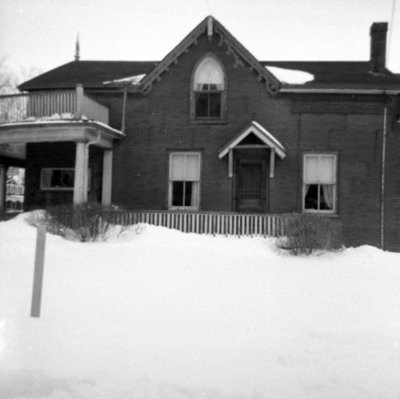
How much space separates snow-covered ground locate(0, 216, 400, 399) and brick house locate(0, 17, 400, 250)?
17.3 ft

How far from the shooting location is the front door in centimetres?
1294

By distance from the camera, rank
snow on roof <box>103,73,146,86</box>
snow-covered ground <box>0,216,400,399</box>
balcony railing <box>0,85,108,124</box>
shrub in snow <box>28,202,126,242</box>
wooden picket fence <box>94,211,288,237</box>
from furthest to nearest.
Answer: snow on roof <box>103,73,146,86</box> < balcony railing <box>0,85,108,124</box> < wooden picket fence <box>94,211,288,237</box> < shrub in snow <box>28,202,126,242</box> < snow-covered ground <box>0,216,400,399</box>

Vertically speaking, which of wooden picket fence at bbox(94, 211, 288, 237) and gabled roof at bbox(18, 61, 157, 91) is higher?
gabled roof at bbox(18, 61, 157, 91)

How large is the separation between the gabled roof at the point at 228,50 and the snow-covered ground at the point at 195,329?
23.6ft

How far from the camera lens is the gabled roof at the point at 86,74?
544 inches

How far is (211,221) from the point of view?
449 inches

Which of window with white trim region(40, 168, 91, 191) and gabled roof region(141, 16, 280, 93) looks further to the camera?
window with white trim region(40, 168, 91, 191)

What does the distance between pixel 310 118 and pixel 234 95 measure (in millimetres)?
2580

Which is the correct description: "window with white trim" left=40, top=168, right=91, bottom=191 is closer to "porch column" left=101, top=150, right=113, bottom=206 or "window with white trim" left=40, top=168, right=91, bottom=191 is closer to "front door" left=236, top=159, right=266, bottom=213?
"porch column" left=101, top=150, right=113, bottom=206

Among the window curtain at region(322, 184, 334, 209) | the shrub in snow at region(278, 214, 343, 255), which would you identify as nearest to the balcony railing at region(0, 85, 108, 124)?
the shrub in snow at region(278, 214, 343, 255)

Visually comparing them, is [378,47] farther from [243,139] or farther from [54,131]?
[54,131]

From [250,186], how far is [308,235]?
450cm

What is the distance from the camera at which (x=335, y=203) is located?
1267 centimetres

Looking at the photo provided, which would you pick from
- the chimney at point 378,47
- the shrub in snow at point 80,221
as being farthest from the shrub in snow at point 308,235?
the chimney at point 378,47
